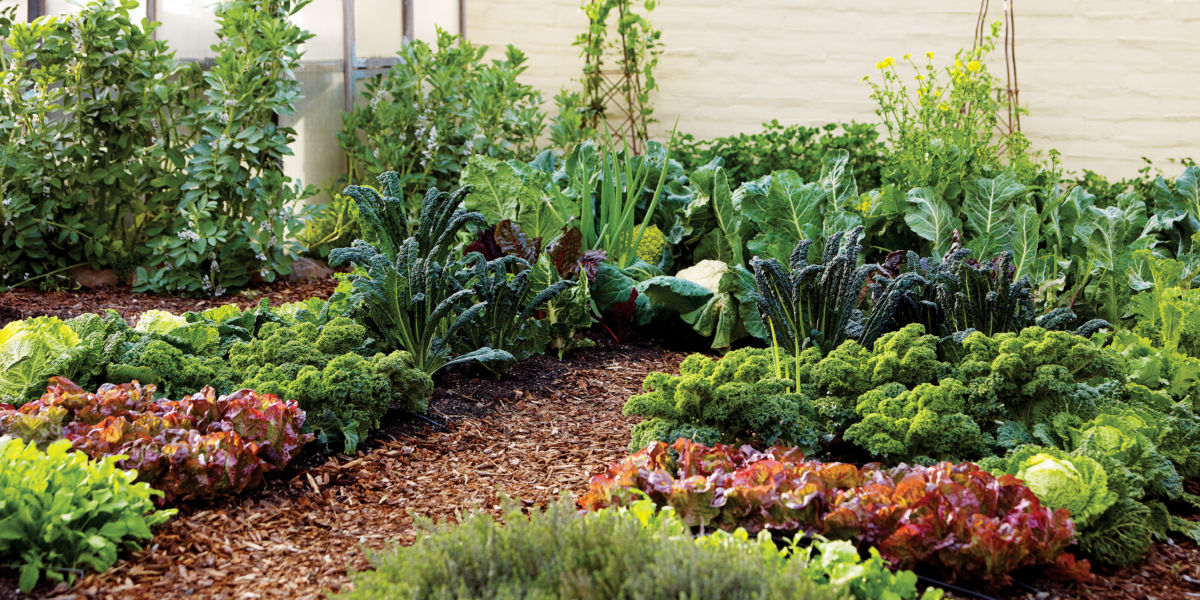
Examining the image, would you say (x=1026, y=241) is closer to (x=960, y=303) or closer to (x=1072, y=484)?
(x=960, y=303)

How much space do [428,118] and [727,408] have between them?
3.93m

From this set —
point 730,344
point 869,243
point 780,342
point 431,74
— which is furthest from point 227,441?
point 431,74

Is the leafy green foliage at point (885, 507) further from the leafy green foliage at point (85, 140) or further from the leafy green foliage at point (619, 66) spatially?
the leafy green foliage at point (619, 66)

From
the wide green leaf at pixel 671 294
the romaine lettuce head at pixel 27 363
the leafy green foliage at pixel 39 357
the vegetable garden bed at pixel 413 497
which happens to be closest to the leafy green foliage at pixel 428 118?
the wide green leaf at pixel 671 294

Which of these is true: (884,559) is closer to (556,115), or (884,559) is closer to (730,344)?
(730,344)

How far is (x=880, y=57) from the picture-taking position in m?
7.04

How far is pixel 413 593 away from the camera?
1629mm

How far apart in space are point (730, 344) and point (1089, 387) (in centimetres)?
175

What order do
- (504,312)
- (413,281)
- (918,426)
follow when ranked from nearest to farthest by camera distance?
1. (918,426)
2. (413,281)
3. (504,312)

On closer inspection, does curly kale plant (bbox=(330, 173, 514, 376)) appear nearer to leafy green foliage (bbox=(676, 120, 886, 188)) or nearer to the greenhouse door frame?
the greenhouse door frame

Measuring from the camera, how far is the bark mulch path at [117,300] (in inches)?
168

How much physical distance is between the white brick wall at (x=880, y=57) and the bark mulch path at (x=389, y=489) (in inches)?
160

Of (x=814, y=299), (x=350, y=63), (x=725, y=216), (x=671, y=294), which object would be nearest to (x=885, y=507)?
(x=814, y=299)

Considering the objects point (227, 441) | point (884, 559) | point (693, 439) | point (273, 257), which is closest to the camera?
point (884, 559)
